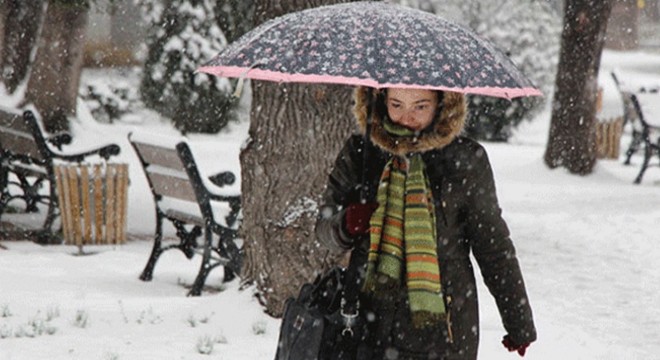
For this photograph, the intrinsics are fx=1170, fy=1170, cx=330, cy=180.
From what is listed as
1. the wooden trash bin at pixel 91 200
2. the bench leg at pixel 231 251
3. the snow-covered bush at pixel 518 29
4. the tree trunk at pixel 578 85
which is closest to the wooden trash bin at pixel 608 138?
the tree trunk at pixel 578 85

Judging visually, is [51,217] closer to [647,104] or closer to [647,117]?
[647,117]

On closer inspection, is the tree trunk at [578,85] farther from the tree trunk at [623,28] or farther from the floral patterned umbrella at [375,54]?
the tree trunk at [623,28]

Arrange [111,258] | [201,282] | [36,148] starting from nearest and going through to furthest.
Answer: [201,282] → [111,258] → [36,148]

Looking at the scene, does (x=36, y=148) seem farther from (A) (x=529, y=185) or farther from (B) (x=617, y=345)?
(A) (x=529, y=185)

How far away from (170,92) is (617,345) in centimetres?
1458

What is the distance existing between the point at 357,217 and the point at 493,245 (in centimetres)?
45

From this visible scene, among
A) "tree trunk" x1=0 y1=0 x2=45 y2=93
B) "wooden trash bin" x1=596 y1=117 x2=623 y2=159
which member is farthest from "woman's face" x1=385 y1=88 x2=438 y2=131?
"wooden trash bin" x1=596 y1=117 x2=623 y2=159

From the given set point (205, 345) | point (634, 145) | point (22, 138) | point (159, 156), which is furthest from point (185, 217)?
point (634, 145)

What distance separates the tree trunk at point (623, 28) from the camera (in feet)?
155

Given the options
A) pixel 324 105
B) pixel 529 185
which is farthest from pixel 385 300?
pixel 529 185

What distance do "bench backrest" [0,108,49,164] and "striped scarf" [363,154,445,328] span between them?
690cm

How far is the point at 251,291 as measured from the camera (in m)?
6.57

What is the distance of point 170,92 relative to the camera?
20531 mm

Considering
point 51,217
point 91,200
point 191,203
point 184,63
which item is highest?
Answer: point 191,203
